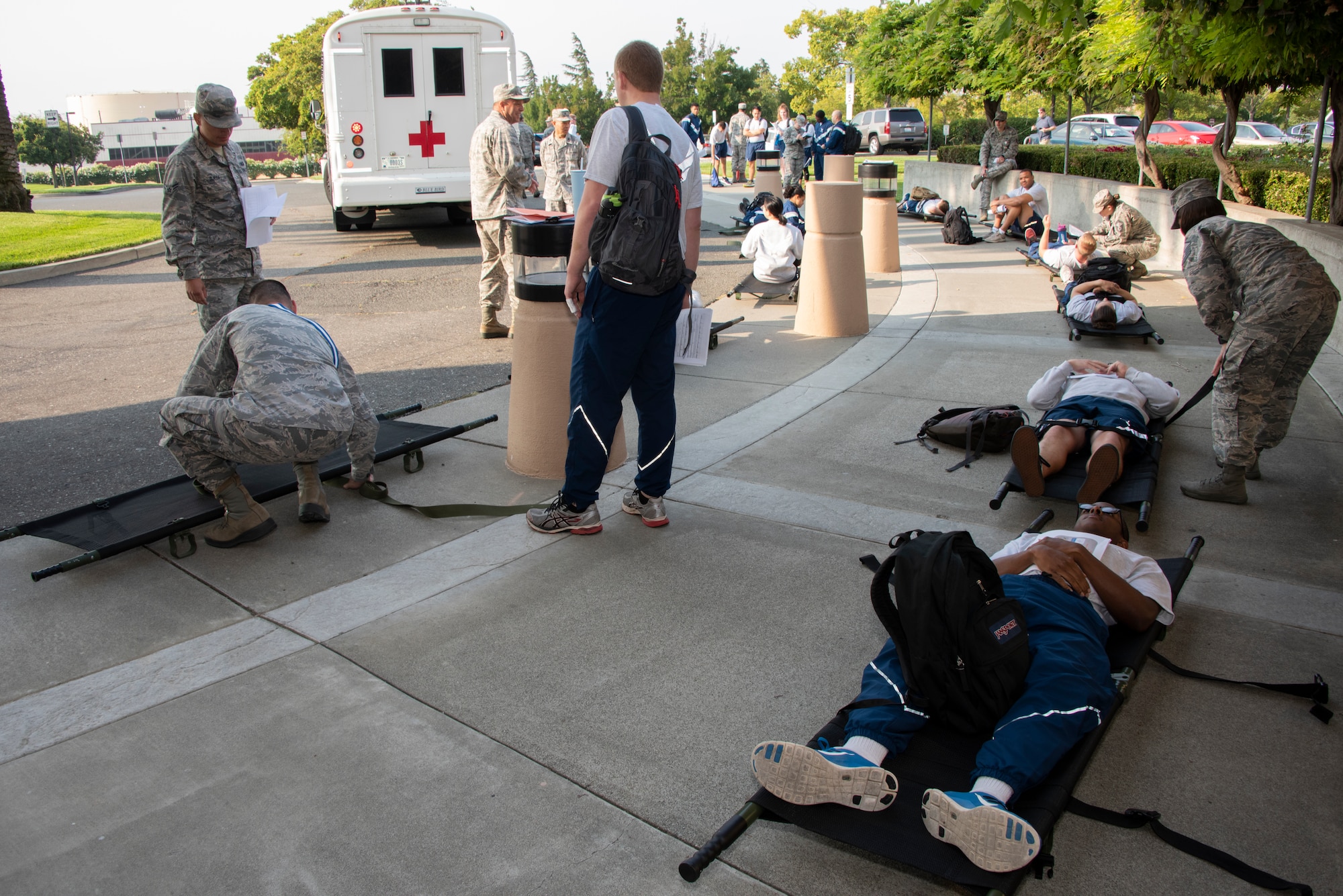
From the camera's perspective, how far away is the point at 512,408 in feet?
17.2

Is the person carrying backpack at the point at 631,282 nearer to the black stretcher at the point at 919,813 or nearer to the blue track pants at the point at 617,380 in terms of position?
the blue track pants at the point at 617,380

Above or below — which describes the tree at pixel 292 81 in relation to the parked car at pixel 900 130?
Answer: above

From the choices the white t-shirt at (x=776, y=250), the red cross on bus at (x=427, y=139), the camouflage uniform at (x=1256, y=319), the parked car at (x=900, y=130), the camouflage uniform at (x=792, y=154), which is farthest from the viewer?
the parked car at (x=900, y=130)

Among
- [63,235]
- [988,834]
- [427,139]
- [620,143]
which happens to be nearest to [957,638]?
[988,834]

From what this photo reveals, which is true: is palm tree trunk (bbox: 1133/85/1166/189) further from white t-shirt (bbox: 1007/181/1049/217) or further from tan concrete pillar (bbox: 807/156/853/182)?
tan concrete pillar (bbox: 807/156/853/182)


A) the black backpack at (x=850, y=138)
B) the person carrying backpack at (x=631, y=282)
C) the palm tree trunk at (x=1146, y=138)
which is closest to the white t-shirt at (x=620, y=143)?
the person carrying backpack at (x=631, y=282)

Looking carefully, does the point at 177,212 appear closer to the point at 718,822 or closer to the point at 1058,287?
the point at 718,822

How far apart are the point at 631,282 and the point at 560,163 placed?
9.26m

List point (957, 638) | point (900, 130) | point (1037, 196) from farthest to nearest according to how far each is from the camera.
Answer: point (900, 130) < point (1037, 196) < point (957, 638)

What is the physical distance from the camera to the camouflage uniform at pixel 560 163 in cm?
1256

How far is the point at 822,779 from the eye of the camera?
7.84 feet

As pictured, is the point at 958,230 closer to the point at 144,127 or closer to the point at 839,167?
the point at 839,167

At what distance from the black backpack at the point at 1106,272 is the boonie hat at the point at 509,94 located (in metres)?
5.44

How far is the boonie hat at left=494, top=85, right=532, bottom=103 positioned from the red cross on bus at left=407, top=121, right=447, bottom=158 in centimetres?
525
